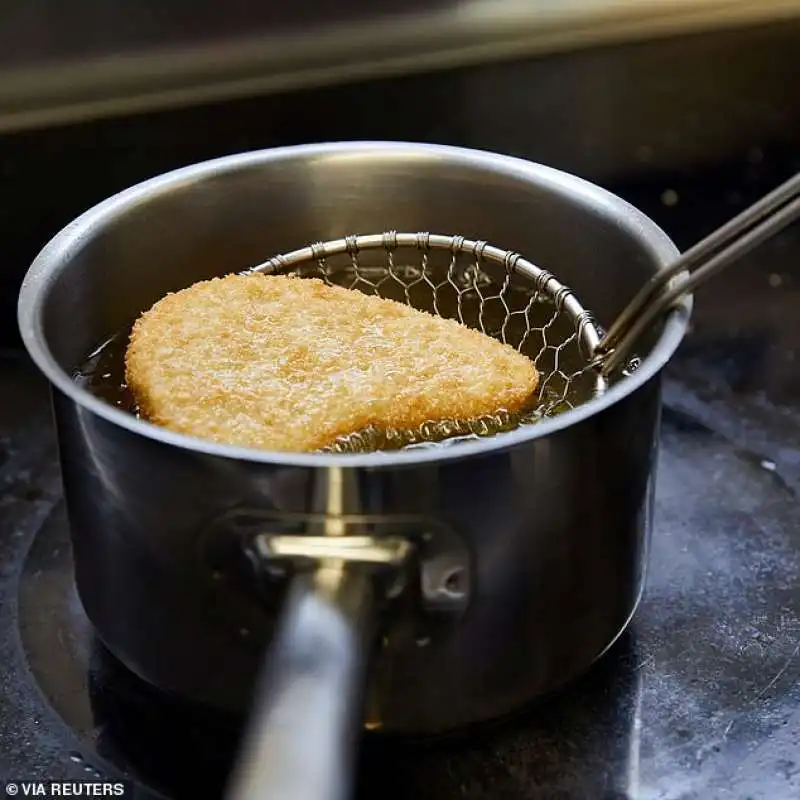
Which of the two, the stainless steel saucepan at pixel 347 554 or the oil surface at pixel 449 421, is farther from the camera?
the oil surface at pixel 449 421

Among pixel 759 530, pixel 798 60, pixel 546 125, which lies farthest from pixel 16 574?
pixel 798 60

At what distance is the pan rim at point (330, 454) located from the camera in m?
0.45

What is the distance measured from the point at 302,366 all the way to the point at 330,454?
10cm

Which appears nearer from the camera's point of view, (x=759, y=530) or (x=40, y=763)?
(x=40, y=763)

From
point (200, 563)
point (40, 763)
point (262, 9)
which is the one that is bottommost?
point (40, 763)

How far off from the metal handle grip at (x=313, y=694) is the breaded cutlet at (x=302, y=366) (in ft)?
0.35

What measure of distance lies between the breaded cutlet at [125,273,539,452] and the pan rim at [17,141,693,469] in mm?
45

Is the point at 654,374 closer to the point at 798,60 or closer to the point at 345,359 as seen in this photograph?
the point at 345,359

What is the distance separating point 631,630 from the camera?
63 centimetres

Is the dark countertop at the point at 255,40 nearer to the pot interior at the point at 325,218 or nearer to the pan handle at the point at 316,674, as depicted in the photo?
the pot interior at the point at 325,218

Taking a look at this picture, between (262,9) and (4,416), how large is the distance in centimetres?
38

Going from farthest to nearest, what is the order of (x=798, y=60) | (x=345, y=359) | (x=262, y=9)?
(x=798, y=60) → (x=262, y=9) → (x=345, y=359)

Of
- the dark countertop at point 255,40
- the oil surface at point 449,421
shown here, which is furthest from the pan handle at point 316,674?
the dark countertop at point 255,40

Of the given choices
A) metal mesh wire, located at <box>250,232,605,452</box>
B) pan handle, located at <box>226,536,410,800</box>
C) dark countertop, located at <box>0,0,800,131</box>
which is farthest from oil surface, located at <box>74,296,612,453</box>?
dark countertop, located at <box>0,0,800,131</box>
